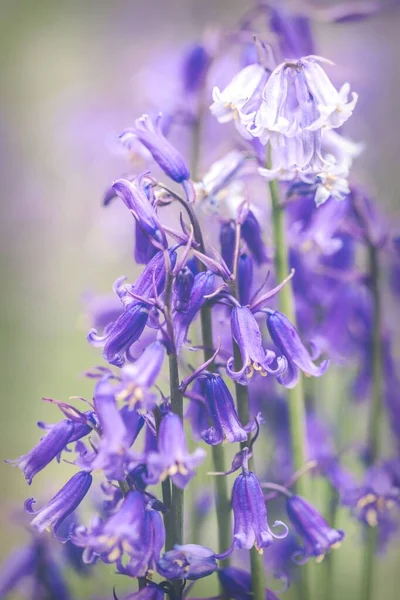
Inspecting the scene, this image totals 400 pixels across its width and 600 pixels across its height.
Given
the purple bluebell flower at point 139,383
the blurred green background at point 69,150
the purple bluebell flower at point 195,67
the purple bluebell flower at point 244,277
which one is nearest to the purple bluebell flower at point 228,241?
the purple bluebell flower at point 244,277

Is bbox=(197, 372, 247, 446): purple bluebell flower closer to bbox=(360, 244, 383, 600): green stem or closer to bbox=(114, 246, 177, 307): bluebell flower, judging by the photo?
bbox=(114, 246, 177, 307): bluebell flower

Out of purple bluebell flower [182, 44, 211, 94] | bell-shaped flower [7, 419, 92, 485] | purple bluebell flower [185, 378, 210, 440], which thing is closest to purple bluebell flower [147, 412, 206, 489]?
bell-shaped flower [7, 419, 92, 485]

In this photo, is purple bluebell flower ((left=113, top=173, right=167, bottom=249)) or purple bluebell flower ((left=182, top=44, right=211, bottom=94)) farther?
purple bluebell flower ((left=182, top=44, right=211, bottom=94))

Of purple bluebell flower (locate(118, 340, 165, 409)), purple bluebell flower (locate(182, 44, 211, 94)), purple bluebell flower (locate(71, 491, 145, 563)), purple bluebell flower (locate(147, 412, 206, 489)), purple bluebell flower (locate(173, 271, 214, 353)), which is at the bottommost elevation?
purple bluebell flower (locate(71, 491, 145, 563))

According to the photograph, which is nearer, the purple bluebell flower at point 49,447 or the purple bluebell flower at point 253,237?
the purple bluebell flower at point 49,447

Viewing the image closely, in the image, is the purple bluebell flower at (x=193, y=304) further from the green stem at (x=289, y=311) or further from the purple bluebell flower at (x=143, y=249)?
the green stem at (x=289, y=311)

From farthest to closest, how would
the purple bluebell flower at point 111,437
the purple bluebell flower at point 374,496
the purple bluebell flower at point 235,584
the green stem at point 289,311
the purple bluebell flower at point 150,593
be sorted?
the purple bluebell flower at point 374,496 < the green stem at point 289,311 < the purple bluebell flower at point 235,584 < the purple bluebell flower at point 150,593 < the purple bluebell flower at point 111,437

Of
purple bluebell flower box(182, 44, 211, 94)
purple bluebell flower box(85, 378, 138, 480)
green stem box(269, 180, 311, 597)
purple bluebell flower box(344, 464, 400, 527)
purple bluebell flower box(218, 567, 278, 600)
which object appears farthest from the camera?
purple bluebell flower box(182, 44, 211, 94)
